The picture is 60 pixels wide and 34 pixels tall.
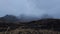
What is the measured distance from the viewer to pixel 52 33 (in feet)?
31.5

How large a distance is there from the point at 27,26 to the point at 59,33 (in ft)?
8.07

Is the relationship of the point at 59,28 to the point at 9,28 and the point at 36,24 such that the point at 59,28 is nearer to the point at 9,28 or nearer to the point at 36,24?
the point at 36,24

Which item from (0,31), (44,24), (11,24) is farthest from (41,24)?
(0,31)

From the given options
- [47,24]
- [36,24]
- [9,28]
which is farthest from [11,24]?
[47,24]

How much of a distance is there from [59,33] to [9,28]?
384 cm

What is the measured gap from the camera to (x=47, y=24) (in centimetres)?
973

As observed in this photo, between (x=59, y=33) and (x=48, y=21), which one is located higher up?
(x=48, y=21)

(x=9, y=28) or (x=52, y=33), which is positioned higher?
(x=9, y=28)

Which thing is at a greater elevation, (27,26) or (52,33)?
(27,26)

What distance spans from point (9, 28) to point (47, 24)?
2964mm

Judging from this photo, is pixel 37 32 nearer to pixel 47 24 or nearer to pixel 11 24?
pixel 47 24

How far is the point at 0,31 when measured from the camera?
1016cm

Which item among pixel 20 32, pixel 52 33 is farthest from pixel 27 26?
pixel 52 33

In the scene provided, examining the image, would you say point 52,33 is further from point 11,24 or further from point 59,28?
point 11,24
